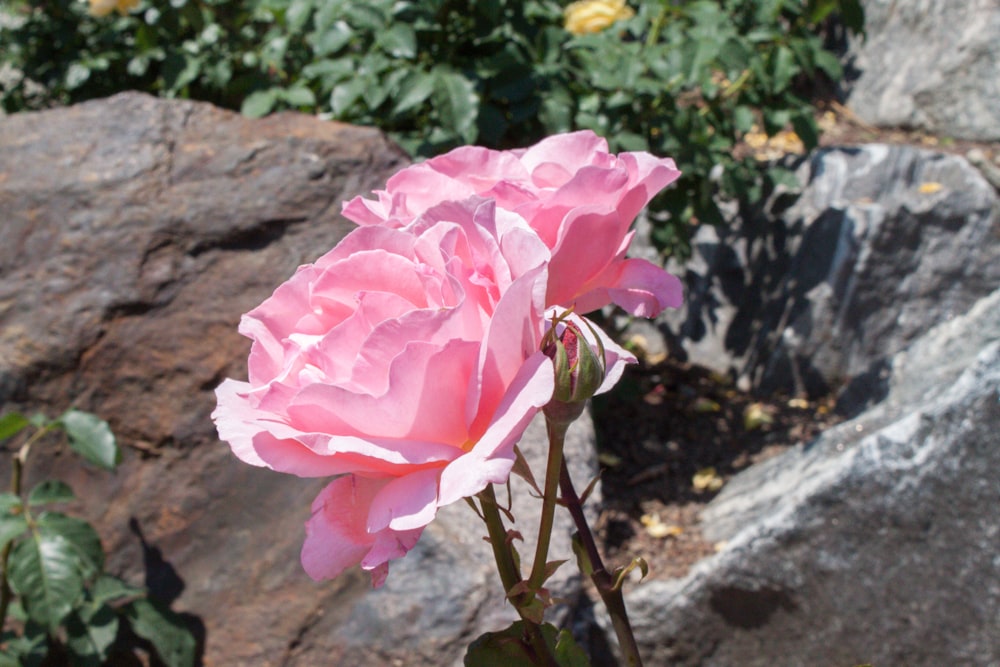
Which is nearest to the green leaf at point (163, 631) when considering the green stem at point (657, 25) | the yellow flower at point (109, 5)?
the yellow flower at point (109, 5)

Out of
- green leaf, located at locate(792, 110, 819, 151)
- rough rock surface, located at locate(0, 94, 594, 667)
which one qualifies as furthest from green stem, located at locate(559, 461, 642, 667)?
green leaf, located at locate(792, 110, 819, 151)

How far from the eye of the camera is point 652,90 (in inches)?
78.1

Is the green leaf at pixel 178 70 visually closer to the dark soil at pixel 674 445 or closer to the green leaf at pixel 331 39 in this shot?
the green leaf at pixel 331 39

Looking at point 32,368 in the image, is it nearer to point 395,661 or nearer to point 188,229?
point 188,229

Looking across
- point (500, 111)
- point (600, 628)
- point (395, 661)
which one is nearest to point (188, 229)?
point (500, 111)

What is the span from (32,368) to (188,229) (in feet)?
1.33

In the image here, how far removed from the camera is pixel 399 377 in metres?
0.43

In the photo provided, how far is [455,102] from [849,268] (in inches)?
49.3

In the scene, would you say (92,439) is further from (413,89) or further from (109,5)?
(109,5)

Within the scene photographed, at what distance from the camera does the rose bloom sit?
430 mm

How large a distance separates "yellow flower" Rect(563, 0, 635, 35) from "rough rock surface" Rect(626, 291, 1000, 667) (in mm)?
1091

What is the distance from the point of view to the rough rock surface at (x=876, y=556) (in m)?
1.68

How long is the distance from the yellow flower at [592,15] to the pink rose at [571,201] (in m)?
1.65

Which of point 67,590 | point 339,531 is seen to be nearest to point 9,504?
point 67,590
